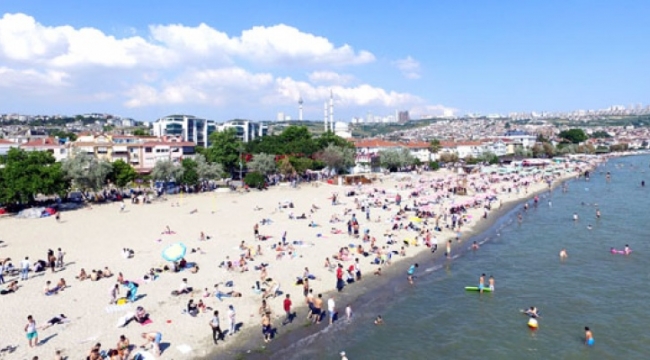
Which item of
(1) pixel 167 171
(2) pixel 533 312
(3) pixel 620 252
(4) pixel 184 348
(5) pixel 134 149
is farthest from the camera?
(5) pixel 134 149

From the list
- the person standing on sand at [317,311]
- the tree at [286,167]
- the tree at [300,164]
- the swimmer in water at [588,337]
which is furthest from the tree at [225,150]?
the swimmer in water at [588,337]

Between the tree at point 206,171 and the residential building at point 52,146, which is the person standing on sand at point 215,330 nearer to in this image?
the tree at point 206,171

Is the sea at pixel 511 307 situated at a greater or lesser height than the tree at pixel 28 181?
lesser

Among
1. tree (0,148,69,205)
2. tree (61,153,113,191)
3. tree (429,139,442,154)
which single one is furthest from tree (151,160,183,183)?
tree (429,139,442,154)

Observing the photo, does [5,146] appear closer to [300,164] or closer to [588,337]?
[300,164]

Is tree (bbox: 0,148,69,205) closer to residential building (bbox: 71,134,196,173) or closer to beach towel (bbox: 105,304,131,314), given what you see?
residential building (bbox: 71,134,196,173)

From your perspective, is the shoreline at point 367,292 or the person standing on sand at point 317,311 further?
the person standing on sand at point 317,311

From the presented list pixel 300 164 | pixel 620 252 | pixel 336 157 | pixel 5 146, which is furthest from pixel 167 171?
pixel 620 252
